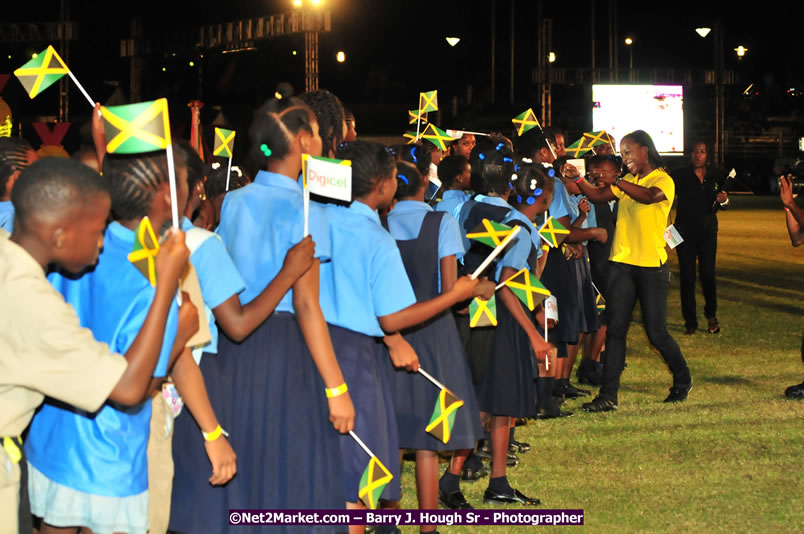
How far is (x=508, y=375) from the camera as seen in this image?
235 inches

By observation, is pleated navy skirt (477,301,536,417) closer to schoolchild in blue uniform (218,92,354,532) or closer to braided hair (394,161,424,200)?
braided hair (394,161,424,200)

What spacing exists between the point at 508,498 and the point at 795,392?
3.74 metres

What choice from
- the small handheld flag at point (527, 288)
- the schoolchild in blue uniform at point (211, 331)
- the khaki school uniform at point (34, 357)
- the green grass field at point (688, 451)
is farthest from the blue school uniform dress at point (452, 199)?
the khaki school uniform at point (34, 357)

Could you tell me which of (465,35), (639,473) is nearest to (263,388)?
(639,473)

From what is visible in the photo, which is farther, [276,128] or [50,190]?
[276,128]

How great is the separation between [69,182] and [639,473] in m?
4.51

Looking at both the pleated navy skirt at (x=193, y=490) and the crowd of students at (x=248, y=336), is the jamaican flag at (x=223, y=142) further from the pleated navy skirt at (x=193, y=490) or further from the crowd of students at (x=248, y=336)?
the pleated navy skirt at (x=193, y=490)

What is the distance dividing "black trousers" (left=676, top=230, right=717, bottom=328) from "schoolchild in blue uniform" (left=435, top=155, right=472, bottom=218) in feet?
20.5

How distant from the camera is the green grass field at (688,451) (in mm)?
5621

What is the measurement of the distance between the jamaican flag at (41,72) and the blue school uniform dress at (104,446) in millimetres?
1618

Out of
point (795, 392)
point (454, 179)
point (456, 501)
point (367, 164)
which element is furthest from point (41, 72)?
point (795, 392)

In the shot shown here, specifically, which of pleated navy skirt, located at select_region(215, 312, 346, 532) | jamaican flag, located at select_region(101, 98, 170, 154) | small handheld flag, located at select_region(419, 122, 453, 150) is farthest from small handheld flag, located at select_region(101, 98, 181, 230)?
small handheld flag, located at select_region(419, 122, 453, 150)

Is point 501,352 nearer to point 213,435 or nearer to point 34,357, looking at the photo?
point 213,435

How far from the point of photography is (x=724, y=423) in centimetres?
763
